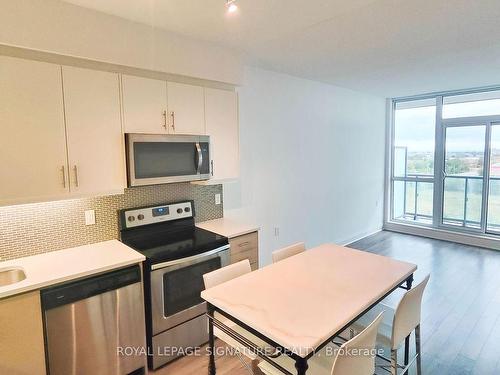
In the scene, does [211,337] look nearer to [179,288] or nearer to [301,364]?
[179,288]

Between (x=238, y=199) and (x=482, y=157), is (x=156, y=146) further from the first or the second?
(x=482, y=157)

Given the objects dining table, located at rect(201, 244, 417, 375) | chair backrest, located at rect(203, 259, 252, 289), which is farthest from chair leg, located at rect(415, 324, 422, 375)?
chair backrest, located at rect(203, 259, 252, 289)

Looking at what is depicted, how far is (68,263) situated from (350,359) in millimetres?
1828

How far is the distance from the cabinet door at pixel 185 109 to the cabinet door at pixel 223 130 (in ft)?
0.26

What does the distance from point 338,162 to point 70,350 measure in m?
4.32

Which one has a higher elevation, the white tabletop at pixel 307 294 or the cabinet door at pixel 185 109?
the cabinet door at pixel 185 109

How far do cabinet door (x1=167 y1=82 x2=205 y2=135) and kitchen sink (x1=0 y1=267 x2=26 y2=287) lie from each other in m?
1.44

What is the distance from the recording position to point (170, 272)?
2.35 meters

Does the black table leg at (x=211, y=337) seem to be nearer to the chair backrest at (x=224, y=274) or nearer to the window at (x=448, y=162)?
the chair backrest at (x=224, y=274)

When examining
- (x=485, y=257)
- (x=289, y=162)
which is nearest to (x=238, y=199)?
(x=289, y=162)

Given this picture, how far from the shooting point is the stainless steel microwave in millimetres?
2350

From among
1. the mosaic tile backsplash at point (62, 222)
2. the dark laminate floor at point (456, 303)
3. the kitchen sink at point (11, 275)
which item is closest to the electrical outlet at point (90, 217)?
the mosaic tile backsplash at point (62, 222)

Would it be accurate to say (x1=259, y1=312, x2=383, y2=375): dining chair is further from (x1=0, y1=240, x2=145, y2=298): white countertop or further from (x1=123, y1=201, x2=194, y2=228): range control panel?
(x1=123, y1=201, x2=194, y2=228): range control panel

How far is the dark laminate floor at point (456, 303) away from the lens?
2449 mm
